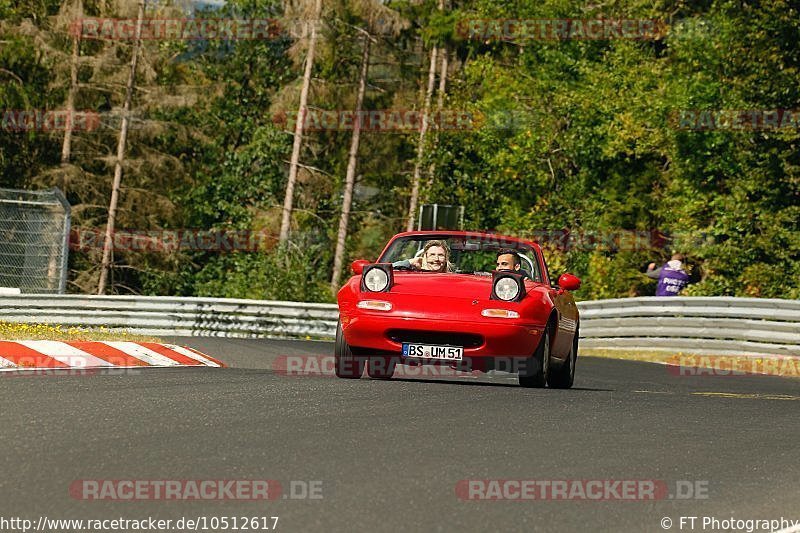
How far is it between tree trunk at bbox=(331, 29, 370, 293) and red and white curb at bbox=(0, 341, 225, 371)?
33993 mm

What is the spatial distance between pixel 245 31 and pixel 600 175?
1756 centimetres

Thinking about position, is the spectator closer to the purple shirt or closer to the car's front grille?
the purple shirt

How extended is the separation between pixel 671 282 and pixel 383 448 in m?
18.4

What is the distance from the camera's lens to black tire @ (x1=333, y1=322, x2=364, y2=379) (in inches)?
472

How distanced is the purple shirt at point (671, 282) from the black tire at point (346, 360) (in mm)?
13895

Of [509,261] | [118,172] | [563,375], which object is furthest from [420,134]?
[509,261]

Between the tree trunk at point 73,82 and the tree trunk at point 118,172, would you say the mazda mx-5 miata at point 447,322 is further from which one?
the tree trunk at point 73,82

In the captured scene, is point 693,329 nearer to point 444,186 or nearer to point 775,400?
point 775,400

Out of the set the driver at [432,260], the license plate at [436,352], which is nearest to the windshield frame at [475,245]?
the driver at [432,260]

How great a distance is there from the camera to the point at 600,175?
43.2m

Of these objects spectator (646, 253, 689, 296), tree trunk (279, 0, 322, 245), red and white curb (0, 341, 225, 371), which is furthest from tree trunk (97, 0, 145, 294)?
red and white curb (0, 341, 225, 371)

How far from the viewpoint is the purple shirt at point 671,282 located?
25.2 metres

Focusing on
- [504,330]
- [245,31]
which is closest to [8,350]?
[504,330]

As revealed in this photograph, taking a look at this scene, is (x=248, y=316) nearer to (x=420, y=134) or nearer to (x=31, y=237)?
(x=31, y=237)
